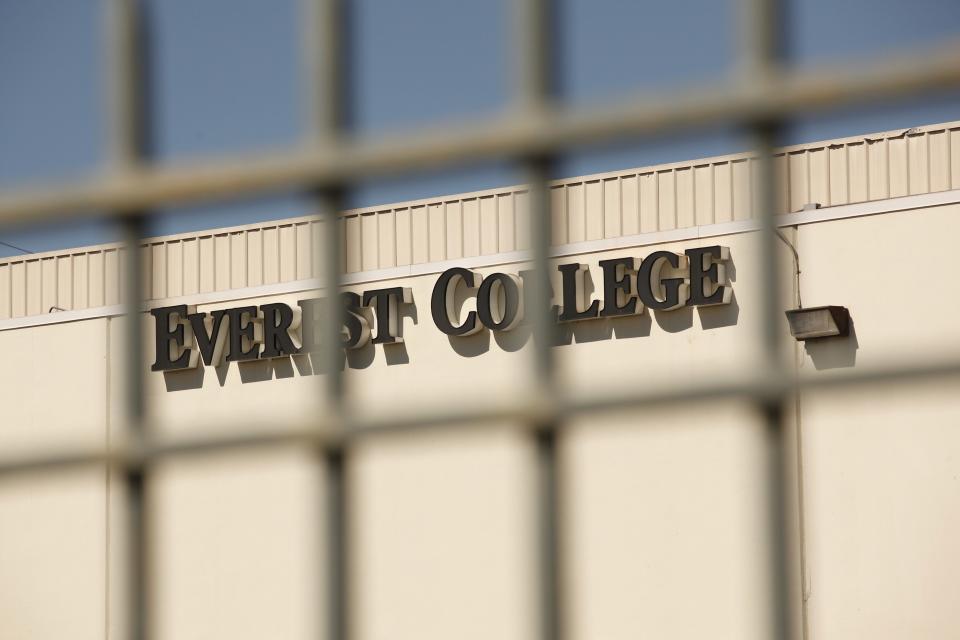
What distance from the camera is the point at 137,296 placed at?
1719 millimetres

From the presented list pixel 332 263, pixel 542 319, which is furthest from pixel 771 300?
pixel 332 263

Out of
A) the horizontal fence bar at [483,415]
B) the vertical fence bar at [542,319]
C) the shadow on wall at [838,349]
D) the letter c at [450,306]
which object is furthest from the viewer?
the letter c at [450,306]

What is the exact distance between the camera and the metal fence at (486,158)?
142cm

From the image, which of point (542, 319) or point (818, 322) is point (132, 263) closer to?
point (542, 319)

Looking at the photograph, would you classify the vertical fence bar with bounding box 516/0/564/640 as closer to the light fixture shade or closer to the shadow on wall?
the light fixture shade

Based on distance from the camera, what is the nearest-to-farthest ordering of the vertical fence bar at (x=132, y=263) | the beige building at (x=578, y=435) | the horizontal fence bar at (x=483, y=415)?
the horizontal fence bar at (x=483, y=415) → the vertical fence bar at (x=132, y=263) → the beige building at (x=578, y=435)

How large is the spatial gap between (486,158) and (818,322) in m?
14.7

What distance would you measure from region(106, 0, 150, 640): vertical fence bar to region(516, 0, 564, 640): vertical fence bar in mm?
439

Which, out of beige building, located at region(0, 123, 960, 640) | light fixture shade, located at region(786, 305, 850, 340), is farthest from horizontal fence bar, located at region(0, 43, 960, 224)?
light fixture shade, located at region(786, 305, 850, 340)

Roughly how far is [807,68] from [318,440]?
58 cm

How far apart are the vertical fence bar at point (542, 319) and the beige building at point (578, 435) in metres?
12.8

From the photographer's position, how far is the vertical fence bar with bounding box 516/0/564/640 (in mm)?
1487

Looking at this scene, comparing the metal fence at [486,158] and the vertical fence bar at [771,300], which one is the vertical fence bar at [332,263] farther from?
the vertical fence bar at [771,300]

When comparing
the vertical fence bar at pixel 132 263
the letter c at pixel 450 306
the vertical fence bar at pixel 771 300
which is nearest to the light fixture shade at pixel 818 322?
the letter c at pixel 450 306
